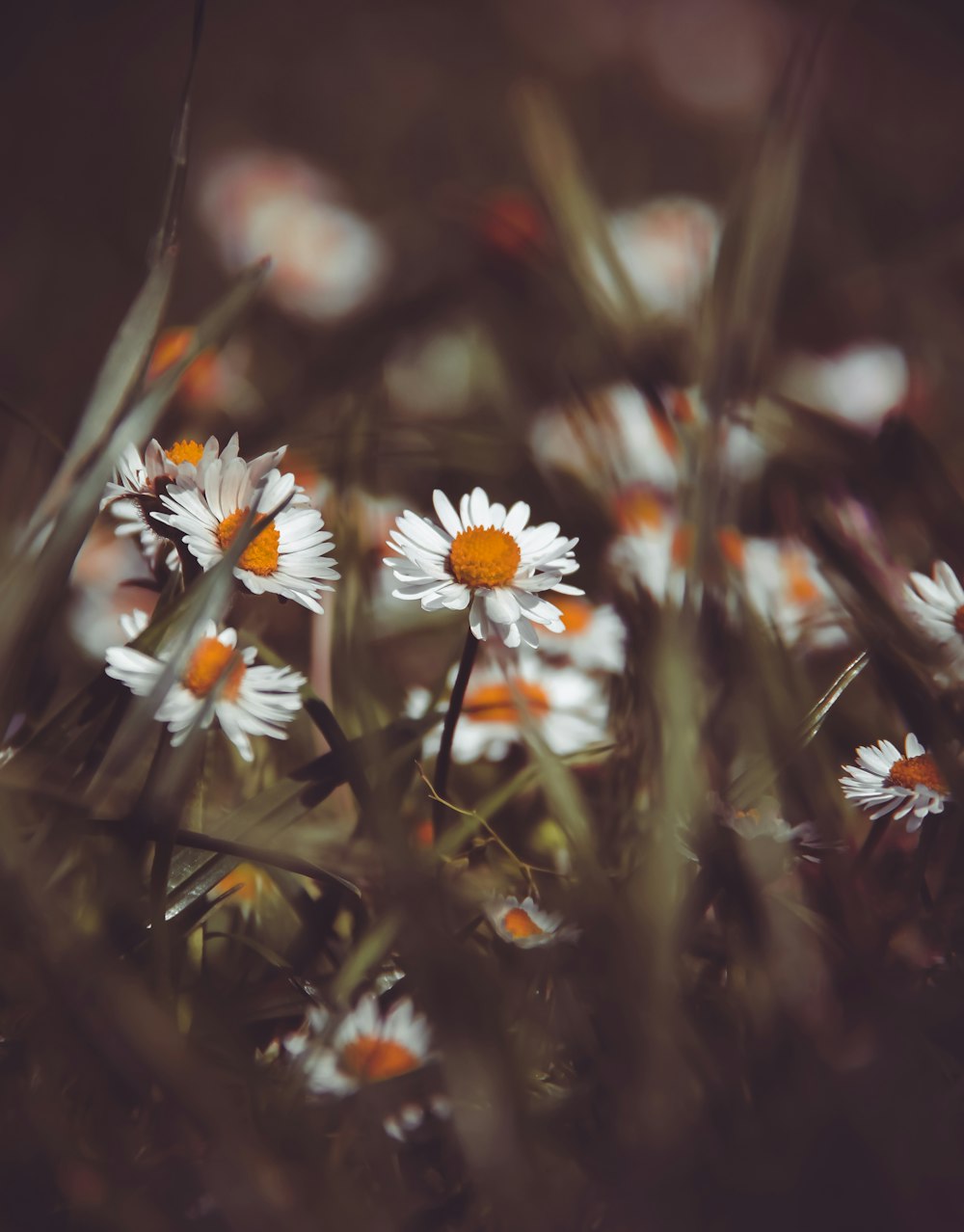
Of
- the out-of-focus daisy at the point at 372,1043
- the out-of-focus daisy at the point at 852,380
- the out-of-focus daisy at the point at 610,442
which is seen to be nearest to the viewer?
the out-of-focus daisy at the point at 372,1043

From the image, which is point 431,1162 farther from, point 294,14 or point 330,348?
point 294,14

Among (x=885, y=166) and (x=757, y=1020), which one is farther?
(x=885, y=166)

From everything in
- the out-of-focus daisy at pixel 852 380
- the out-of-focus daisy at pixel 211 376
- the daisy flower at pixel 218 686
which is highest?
the out-of-focus daisy at pixel 211 376

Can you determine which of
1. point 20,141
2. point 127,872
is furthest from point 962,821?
point 20,141

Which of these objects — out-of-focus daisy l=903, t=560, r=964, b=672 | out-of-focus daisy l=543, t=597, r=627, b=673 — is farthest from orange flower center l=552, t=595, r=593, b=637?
out-of-focus daisy l=903, t=560, r=964, b=672

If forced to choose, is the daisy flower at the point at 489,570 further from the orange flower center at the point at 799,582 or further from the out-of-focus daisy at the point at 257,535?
the orange flower center at the point at 799,582

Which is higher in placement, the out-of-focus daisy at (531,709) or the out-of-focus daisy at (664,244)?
the out-of-focus daisy at (664,244)

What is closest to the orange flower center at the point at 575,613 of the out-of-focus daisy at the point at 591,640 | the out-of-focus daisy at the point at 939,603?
the out-of-focus daisy at the point at 591,640

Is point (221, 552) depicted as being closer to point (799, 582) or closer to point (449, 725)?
point (449, 725)
